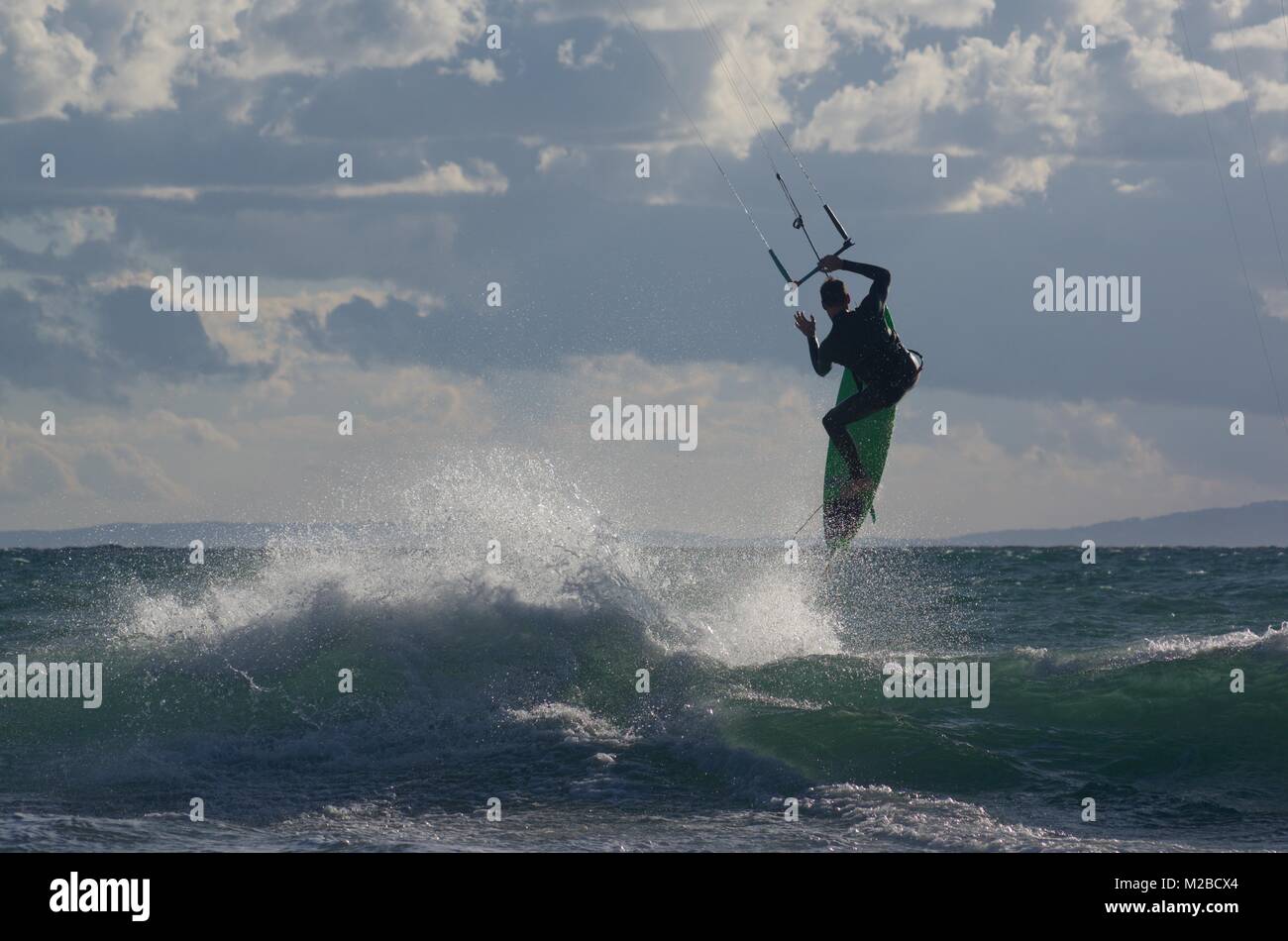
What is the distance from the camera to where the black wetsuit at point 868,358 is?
36.5 feet

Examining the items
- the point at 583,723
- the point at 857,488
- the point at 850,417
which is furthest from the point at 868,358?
the point at 583,723

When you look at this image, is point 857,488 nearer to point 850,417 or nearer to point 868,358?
point 850,417

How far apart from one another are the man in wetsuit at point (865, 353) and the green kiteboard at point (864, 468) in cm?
61

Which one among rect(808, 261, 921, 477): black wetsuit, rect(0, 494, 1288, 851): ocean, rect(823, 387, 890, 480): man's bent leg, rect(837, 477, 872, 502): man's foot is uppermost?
rect(808, 261, 921, 477): black wetsuit

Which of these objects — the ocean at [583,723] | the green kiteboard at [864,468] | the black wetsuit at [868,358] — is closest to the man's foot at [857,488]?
the green kiteboard at [864,468]

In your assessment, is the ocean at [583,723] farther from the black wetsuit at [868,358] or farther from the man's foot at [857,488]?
the black wetsuit at [868,358]

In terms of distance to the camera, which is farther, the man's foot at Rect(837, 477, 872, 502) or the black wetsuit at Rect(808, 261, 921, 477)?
the man's foot at Rect(837, 477, 872, 502)

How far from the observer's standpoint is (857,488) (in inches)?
481

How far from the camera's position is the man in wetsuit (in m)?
11.1

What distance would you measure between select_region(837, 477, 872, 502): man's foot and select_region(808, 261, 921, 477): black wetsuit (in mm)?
698

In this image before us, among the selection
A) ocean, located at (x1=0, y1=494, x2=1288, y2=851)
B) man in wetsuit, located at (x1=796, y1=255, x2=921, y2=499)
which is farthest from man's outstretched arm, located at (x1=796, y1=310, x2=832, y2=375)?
ocean, located at (x1=0, y1=494, x2=1288, y2=851)

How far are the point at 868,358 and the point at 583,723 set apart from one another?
394 centimetres

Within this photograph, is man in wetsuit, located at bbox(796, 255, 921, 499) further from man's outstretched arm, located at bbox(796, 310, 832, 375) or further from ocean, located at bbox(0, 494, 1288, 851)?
ocean, located at bbox(0, 494, 1288, 851)
